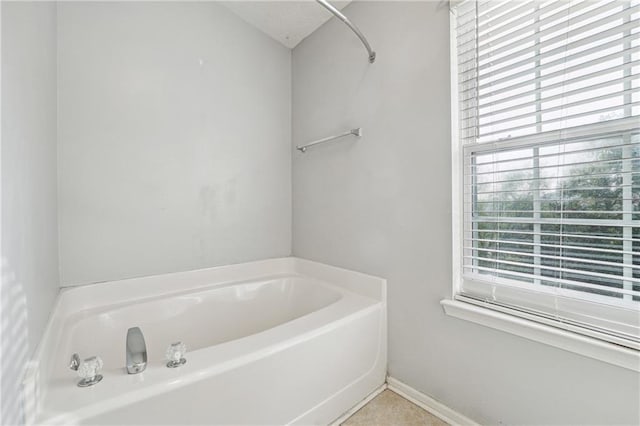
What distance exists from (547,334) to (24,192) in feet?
6.00

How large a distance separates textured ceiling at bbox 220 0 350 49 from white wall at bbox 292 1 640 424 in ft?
0.31

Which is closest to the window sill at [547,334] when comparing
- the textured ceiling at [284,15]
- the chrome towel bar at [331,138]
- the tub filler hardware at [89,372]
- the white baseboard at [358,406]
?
the white baseboard at [358,406]

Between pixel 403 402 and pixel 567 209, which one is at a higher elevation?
pixel 567 209

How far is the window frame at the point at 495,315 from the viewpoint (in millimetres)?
878

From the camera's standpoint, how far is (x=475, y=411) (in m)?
1.19

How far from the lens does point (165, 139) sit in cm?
164

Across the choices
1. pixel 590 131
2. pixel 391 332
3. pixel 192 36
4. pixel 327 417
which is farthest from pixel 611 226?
pixel 192 36

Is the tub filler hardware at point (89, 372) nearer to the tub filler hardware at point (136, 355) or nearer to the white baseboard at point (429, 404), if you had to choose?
the tub filler hardware at point (136, 355)

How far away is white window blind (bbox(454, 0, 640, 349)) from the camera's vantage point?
878 millimetres

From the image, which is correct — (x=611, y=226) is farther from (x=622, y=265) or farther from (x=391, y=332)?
(x=391, y=332)

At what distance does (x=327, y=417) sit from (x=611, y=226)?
4.44 feet

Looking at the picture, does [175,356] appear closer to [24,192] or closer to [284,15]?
[24,192]

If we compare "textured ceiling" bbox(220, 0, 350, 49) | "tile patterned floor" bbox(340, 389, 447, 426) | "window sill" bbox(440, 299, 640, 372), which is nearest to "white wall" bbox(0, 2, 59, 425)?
"textured ceiling" bbox(220, 0, 350, 49)

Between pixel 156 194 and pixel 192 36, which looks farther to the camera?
pixel 192 36
